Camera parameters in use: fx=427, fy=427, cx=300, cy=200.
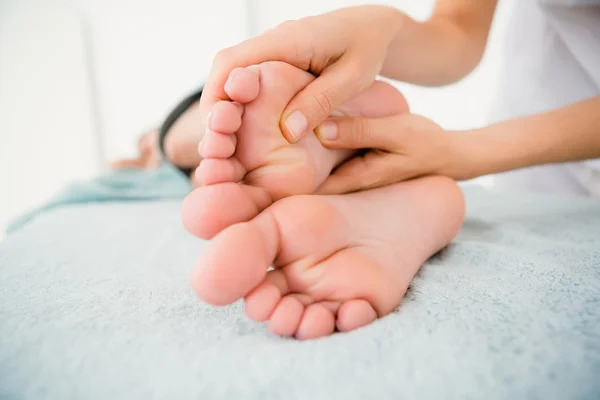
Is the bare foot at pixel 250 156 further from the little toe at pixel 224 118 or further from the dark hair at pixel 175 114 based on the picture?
the dark hair at pixel 175 114

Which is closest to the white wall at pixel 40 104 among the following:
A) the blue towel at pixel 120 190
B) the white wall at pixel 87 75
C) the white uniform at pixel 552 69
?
the white wall at pixel 87 75

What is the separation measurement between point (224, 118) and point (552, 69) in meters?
1.10

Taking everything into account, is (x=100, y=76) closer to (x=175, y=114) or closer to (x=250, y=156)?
(x=175, y=114)

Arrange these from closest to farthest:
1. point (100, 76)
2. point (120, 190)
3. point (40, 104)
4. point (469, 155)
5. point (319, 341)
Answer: point (319, 341)
point (469, 155)
point (120, 190)
point (40, 104)
point (100, 76)

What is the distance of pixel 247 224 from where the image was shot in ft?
1.27

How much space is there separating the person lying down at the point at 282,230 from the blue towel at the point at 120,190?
2.49ft

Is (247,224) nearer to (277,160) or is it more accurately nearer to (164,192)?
(277,160)

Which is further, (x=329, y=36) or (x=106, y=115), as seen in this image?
(x=106, y=115)

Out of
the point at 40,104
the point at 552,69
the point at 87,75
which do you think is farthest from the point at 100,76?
the point at 552,69

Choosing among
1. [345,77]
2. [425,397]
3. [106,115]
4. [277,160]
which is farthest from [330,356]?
[106,115]

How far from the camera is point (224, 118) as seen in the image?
0.42m

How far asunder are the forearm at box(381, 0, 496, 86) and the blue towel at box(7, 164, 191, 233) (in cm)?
66

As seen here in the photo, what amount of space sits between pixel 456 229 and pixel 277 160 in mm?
292

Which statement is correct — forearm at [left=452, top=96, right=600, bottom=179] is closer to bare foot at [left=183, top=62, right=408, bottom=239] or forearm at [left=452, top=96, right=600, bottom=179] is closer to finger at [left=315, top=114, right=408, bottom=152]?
finger at [left=315, top=114, right=408, bottom=152]
